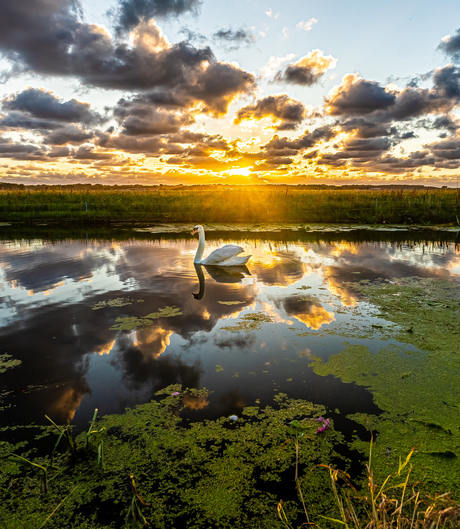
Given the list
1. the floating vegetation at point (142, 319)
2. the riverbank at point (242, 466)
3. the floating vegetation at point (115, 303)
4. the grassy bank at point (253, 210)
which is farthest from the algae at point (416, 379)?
the grassy bank at point (253, 210)

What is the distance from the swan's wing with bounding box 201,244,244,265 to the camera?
10.9 meters

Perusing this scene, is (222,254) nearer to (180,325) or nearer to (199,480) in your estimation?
(180,325)

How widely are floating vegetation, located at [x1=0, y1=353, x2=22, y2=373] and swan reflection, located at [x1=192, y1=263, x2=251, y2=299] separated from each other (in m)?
4.44

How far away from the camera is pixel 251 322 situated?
6688mm

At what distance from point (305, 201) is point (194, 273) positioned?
19447 millimetres

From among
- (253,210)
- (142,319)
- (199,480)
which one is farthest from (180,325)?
(253,210)

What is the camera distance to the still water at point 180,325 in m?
4.37

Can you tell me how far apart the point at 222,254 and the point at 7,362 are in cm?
668

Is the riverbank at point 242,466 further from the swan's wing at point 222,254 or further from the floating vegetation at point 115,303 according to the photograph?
the swan's wing at point 222,254

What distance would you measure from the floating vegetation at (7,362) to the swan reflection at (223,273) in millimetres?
4436

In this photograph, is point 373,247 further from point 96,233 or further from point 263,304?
point 96,233

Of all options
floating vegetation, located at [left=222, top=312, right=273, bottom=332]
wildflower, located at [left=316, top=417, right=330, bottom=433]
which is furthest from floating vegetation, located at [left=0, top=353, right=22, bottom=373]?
wildflower, located at [left=316, top=417, right=330, bottom=433]

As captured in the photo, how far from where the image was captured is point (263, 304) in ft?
25.4

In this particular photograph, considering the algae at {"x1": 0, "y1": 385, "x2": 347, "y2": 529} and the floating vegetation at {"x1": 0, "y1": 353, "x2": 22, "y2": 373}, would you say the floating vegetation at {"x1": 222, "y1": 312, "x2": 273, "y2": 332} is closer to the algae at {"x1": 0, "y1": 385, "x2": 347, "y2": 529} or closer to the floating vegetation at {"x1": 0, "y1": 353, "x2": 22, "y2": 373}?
the algae at {"x1": 0, "y1": 385, "x2": 347, "y2": 529}
